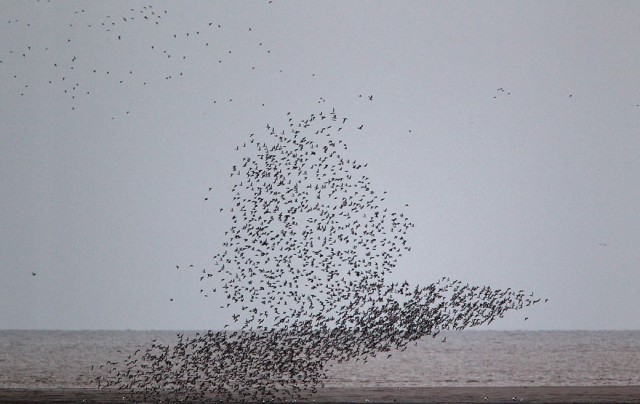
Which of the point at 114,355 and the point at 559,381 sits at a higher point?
the point at 114,355

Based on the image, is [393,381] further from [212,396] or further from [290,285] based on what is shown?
[290,285]

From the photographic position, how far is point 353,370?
44.6 metres

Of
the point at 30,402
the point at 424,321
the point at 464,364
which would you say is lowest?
the point at 30,402

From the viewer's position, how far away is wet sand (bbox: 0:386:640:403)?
25406 mm

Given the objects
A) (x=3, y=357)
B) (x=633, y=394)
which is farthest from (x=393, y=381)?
(x=3, y=357)

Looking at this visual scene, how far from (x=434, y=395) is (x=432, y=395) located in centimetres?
5

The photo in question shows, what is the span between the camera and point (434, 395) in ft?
88.3

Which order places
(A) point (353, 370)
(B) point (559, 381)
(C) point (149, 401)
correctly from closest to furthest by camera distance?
(C) point (149, 401) → (B) point (559, 381) → (A) point (353, 370)

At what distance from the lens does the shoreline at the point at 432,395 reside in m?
25.4

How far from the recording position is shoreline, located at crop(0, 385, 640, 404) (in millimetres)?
25422

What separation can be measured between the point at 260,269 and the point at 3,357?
4450 cm

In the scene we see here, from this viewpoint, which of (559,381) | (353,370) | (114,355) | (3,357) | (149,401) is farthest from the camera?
(114,355)

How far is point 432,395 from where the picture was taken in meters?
26.9

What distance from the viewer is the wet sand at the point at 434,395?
25.4 meters
